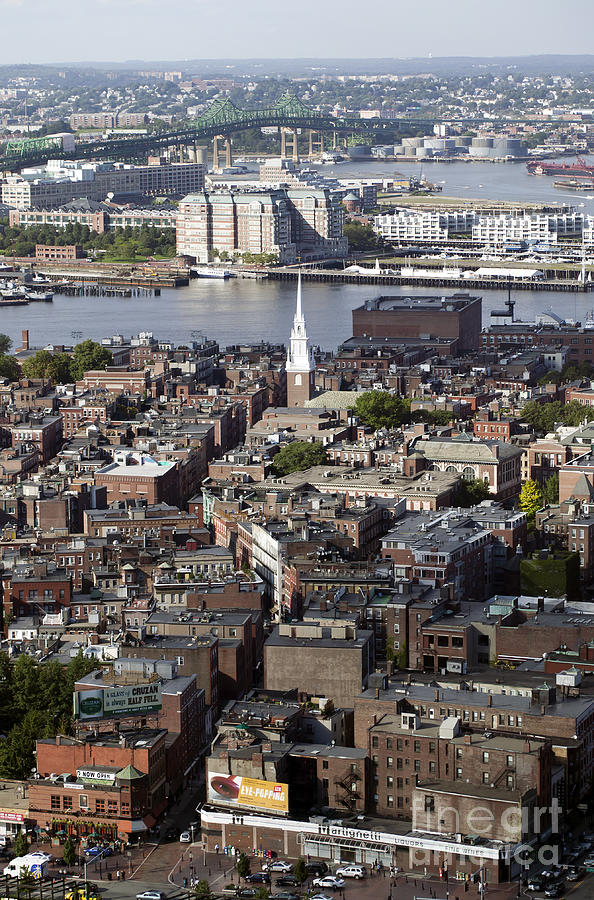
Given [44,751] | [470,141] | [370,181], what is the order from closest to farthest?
[44,751] → [370,181] → [470,141]

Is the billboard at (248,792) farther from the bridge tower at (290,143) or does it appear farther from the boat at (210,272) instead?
A: the bridge tower at (290,143)

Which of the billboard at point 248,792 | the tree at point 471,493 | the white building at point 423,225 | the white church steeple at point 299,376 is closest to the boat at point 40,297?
the white building at point 423,225

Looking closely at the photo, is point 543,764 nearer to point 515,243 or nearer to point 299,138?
point 515,243

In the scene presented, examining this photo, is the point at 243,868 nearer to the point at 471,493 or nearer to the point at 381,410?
the point at 471,493

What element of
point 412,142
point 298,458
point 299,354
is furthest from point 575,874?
point 412,142

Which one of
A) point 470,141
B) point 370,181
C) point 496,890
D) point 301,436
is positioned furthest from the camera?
point 470,141

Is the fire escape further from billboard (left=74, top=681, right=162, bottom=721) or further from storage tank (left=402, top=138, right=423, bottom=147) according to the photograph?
storage tank (left=402, top=138, right=423, bottom=147)

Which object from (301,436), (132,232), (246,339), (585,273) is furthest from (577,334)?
(132,232)
